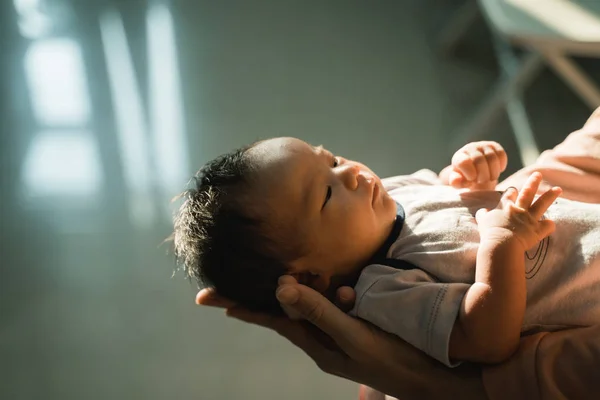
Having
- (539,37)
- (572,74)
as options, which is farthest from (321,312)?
(572,74)

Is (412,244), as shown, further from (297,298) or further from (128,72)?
(128,72)

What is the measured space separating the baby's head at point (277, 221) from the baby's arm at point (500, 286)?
0.17 m

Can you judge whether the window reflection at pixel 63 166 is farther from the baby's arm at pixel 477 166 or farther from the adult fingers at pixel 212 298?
the baby's arm at pixel 477 166

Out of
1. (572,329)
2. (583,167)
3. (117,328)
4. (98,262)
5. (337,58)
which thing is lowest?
(117,328)

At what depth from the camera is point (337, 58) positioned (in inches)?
77.2

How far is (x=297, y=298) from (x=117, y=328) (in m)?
0.83

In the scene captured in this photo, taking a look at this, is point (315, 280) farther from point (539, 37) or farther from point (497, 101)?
point (497, 101)

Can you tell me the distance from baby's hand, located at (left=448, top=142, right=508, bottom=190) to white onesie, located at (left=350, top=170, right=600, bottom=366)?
5 cm

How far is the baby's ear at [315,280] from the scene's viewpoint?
33.8 inches

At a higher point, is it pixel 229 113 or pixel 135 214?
pixel 229 113

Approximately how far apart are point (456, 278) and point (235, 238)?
0.91 ft

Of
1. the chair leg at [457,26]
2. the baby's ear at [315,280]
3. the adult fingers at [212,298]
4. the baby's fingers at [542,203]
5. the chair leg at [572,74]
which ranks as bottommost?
the adult fingers at [212,298]

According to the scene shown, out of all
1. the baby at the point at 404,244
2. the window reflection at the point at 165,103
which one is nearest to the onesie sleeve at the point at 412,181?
the baby at the point at 404,244

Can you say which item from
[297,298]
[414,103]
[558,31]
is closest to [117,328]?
[297,298]
